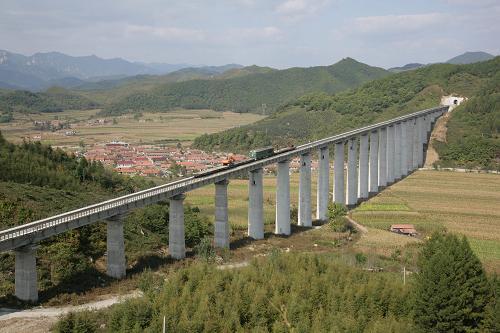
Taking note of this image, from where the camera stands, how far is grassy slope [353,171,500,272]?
61750 mm

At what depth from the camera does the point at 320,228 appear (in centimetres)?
7062

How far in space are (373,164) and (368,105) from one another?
77.2 meters

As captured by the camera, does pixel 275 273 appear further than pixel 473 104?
No

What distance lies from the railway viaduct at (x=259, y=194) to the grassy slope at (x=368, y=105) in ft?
105

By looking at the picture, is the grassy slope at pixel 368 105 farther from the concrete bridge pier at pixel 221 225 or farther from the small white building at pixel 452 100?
the concrete bridge pier at pixel 221 225

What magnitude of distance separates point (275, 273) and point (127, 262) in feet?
47.7

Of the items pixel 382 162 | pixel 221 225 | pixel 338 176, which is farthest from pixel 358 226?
pixel 382 162

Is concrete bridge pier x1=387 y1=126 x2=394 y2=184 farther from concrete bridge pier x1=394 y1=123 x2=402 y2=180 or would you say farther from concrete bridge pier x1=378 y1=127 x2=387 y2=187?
concrete bridge pier x1=378 y1=127 x2=387 y2=187

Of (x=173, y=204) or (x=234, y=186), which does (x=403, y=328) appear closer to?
(x=173, y=204)

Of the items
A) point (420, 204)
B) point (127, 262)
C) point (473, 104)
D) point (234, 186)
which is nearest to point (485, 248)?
point (420, 204)

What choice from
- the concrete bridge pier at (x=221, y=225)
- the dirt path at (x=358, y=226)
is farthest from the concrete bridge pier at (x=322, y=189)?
the concrete bridge pier at (x=221, y=225)

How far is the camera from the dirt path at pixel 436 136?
12183 cm

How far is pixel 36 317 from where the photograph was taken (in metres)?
37.0

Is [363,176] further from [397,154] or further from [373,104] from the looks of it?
[373,104]
